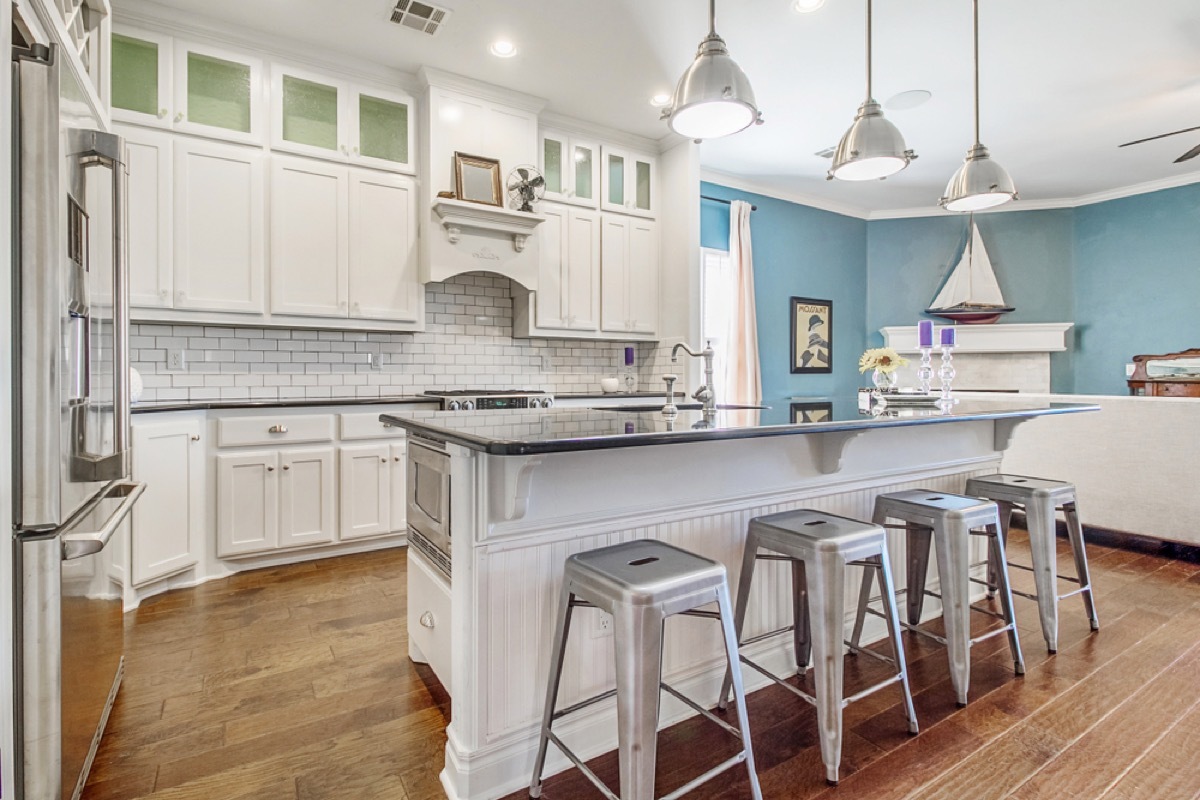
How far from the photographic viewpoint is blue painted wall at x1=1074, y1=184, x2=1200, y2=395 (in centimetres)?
577

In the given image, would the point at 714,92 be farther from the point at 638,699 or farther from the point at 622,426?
the point at 638,699

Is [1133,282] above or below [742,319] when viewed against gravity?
above

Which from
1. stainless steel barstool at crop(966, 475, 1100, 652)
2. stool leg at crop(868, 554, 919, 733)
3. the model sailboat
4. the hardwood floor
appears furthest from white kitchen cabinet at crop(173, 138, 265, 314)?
the model sailboat

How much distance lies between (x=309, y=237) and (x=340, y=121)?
76 cm

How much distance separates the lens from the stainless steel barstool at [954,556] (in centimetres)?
197

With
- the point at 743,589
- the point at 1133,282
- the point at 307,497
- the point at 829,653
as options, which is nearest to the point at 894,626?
the point at 829,653

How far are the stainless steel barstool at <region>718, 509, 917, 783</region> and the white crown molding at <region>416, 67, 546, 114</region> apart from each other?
3.46 m

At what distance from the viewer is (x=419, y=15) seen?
10.7 ft

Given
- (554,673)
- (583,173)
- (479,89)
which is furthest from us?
(583,173)

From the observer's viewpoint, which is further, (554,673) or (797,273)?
(797,273)

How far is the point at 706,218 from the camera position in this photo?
5.61 metres

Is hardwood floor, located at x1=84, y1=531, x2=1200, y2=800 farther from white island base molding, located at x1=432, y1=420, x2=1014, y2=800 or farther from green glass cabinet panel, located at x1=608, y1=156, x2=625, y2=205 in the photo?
green glass cabinet panel, located at x1=608, y1=156, x2=625, y2=205

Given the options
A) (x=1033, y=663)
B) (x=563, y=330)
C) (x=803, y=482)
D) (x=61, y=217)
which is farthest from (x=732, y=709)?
(x=563, y=330)

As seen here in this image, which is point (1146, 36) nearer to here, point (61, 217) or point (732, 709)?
point (732, 709)
